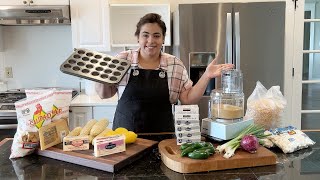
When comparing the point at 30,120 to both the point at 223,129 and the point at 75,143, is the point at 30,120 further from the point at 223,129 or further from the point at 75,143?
the point at 223,129

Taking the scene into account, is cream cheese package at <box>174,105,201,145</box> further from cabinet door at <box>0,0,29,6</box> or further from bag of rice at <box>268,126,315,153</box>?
cabinet door at <box>0,0,29,6</box>

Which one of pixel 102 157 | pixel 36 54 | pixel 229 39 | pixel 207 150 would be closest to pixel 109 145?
pixel 102 157

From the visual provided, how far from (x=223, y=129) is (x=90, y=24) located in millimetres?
1982

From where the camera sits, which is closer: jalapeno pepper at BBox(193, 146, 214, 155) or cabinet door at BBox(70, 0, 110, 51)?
jalapeno pepper at BBox(193, 146, 214, 155)

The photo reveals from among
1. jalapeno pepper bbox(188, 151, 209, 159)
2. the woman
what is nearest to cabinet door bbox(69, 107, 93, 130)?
the woman

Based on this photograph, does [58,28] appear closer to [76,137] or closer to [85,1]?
[85,1]

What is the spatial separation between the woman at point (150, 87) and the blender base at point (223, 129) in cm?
43

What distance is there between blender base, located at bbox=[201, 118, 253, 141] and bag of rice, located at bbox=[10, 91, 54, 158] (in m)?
0.68

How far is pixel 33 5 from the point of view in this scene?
283cm

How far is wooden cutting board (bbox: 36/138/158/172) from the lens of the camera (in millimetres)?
1169

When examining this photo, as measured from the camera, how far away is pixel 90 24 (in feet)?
9.62

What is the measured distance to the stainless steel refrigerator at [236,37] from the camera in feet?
8.93

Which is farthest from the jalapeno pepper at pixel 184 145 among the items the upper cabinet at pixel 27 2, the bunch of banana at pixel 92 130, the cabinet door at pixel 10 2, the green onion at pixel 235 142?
the cabinet door at pixel 10 2

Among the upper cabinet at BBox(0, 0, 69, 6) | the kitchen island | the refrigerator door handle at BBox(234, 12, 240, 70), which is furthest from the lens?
the upper cabinet at BBox(0, 0, 69, 6)
